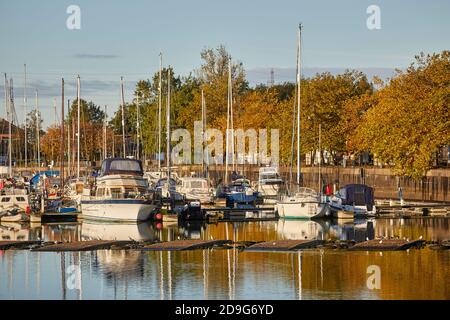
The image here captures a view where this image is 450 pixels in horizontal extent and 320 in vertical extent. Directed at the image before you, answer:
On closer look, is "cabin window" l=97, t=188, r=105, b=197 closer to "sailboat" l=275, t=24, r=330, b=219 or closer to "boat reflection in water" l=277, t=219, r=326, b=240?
"boat reflection in water" l=277, t=219, r=326, b=240

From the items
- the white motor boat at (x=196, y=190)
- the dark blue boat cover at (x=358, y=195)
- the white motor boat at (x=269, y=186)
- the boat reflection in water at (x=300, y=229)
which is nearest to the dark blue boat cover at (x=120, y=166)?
the boat reflection in water at (x=300, y=229)

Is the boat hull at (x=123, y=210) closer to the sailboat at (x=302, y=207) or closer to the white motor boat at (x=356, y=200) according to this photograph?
the sailboat at (x=302, y=207)

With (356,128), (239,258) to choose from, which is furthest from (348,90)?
(239,258)

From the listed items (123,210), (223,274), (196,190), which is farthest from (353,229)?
(196,190)

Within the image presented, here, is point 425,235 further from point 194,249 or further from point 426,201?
point 426,201

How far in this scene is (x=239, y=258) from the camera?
51.3m

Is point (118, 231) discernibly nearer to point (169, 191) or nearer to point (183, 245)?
point (183, 245)

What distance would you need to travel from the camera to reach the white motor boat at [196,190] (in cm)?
8888

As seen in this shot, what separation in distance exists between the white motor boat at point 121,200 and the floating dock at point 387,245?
20006 millimetres

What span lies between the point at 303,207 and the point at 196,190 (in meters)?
16.6

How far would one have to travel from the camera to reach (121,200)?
71562mm

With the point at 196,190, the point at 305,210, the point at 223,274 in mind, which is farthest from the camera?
the point at 196,190

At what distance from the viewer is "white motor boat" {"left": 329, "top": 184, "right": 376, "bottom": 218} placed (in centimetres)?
7888

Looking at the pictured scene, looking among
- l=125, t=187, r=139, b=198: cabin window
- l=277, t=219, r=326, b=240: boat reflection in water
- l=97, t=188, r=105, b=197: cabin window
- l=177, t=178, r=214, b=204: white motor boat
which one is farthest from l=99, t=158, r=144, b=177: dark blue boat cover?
l=177, t=178, r=214, b=204: white motor boat
